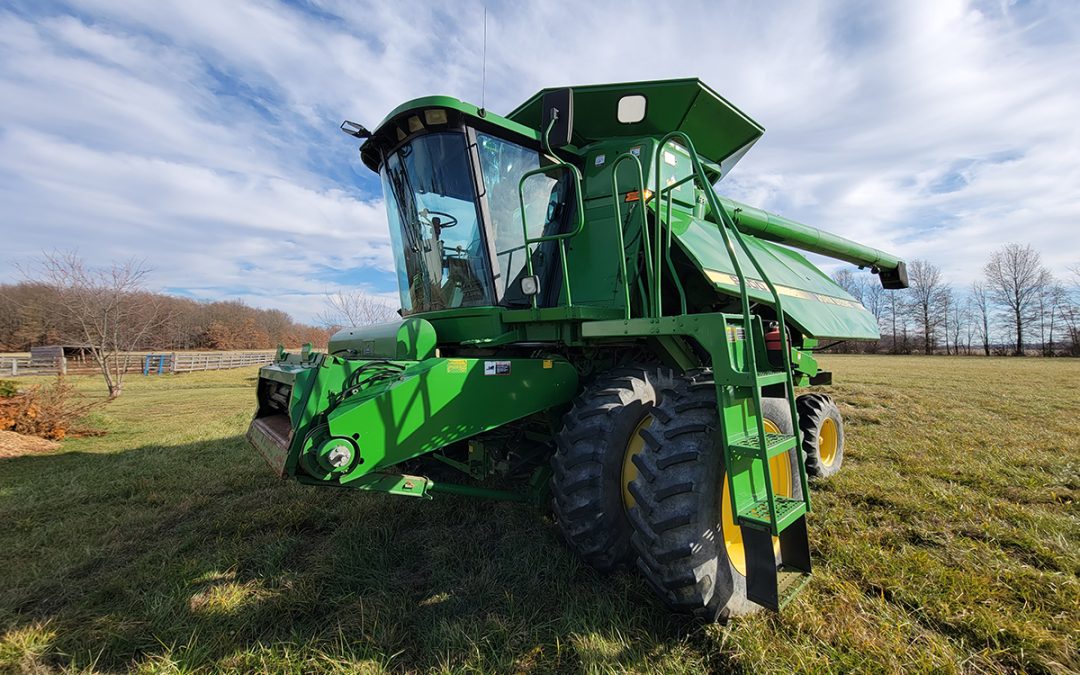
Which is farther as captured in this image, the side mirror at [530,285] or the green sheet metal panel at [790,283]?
the green sheet metal panel at [790,283]

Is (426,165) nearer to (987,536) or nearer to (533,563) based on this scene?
(533,563)

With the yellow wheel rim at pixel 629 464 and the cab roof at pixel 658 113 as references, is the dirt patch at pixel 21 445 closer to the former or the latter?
the cab roof at pixel 658 113

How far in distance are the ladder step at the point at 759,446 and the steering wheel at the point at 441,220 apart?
243cm

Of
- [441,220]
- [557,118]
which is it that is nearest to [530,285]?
[441,220]

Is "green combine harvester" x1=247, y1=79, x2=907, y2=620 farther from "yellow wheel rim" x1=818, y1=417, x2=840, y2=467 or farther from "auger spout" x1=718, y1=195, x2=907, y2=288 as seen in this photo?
"auger spout" x1=718, y1=195, x2=907, y2=288

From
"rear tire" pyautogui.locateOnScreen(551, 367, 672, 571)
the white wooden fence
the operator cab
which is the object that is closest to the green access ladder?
"rear tire" pyautogui.locateOnScreen(551, 367, 672, 571)

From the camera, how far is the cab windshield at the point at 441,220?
3428mm

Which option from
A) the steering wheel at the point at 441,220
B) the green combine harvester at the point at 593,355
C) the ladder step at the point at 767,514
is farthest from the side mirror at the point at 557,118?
the ladder step at the point at 767,514

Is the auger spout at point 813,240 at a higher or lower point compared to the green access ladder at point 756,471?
higher

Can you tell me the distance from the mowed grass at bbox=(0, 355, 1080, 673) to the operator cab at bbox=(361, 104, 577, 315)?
1.76 metres

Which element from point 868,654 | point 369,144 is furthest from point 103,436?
point 868,654

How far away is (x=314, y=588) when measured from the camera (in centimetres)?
267

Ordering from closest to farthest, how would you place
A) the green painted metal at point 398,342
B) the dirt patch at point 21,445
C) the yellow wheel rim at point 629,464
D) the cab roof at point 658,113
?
the yellow wheel rim at point 629,464 → the green painted metal at point 398,342 → the cab roof at point 658,113 → the dirt patch at point 21,445

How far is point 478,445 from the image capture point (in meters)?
3.32
